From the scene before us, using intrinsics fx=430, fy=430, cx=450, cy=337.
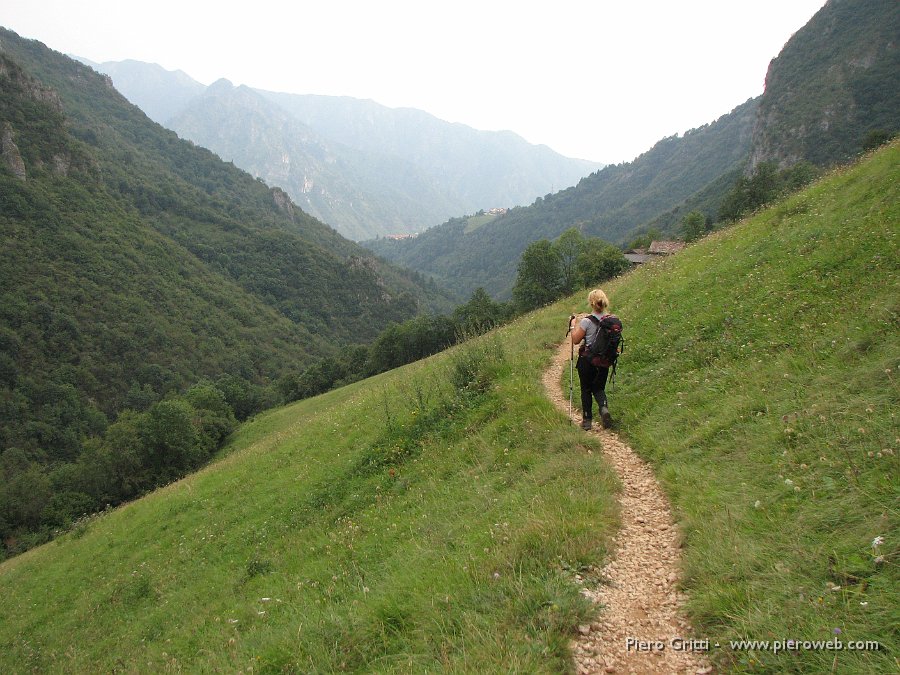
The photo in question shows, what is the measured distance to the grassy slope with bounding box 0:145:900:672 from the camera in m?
4.12

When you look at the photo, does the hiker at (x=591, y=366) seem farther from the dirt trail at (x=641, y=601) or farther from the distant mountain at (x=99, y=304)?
the distant mountain at (x=99, y=304)

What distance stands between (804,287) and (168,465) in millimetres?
54850

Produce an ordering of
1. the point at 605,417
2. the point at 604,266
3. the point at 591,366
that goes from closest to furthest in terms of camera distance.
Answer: the point at 591,366 < the point at 605,417 < the point at 604,266

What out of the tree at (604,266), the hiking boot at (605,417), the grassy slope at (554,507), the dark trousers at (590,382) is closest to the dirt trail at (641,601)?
the grassy slope at (554,507)

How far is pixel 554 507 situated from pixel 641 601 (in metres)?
1.60

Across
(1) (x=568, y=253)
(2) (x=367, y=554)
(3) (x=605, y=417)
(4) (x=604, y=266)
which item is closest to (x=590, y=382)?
(3) (x=605, y=417)

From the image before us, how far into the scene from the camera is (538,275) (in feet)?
202

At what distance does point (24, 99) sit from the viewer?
168 metres

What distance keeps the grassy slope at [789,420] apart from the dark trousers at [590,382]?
2.51 ft

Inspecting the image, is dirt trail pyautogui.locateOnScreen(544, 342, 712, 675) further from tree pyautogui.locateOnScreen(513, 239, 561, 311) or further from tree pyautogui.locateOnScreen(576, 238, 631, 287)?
tree pyautogui.locateOnScreen(513, 239, 561, 311)

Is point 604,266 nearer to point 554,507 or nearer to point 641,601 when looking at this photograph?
point 554,507

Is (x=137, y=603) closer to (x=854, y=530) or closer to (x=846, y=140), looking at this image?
(x=854, y=530)

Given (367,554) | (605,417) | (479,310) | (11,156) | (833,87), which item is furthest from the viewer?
(833,87)

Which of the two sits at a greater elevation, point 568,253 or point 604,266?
point 568,253
